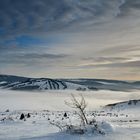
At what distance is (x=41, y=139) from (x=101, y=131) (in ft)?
7.77

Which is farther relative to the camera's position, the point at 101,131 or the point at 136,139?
the point at 101,131

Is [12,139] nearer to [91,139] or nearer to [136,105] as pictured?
[91,139]

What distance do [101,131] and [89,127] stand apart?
74 centimetres

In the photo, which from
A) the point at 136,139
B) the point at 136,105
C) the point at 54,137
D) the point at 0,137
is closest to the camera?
the point at 136,139

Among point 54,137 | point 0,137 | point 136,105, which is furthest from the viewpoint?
point 136,105

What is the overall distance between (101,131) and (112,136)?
2.01 feet

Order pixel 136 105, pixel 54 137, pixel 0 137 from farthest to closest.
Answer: pixel 136 105
pixel 0 137
pixel 54 137

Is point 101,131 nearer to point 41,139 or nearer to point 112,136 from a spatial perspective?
point 112,136

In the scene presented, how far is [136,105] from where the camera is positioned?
5862 cm

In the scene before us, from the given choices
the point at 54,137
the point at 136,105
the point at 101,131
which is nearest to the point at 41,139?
the point at 54,137

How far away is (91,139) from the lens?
44.4 feet

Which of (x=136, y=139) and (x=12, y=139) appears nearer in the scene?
(x=136, y=139)

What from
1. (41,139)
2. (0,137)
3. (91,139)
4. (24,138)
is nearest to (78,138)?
(91,139)

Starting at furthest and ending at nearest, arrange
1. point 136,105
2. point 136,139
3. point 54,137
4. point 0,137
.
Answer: point 136,105, point 0,137, point 54,137, point 136,139
